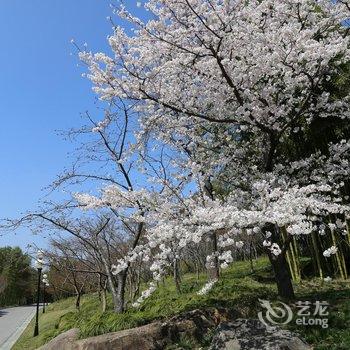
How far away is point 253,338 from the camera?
5980mm

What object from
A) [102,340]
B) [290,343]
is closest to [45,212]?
[102,340]

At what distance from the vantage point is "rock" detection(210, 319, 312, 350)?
5734mm

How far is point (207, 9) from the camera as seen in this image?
261 inches

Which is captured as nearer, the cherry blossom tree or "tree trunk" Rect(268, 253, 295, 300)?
the cherry blossom tree

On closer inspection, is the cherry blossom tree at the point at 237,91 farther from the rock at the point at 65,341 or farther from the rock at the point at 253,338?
the rock at the point at 65,341

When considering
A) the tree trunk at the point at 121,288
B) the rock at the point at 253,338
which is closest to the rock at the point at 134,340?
the rock at the point at 253,338

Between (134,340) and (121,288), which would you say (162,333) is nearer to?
(134,340)

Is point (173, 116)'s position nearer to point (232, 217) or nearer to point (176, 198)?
point (176, 198)

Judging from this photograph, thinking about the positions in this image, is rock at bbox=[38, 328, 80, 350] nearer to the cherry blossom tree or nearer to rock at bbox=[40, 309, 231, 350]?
rock at bbox=[40, 309, 231, 350]

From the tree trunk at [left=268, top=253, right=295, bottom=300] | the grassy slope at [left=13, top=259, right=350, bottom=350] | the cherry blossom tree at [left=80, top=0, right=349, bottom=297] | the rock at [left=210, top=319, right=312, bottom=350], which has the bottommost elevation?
the rock at [left=210, top=319, right=312, bottom=350]

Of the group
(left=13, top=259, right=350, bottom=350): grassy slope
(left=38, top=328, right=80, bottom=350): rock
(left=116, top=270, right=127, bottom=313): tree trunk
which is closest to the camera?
(left=13, top=259, right=350, bottom=350): grassy slope

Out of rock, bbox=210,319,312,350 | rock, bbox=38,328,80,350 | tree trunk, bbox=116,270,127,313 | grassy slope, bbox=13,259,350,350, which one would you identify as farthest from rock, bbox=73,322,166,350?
tree trunk, bbox=116,270,127,313

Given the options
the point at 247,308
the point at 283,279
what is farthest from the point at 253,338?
the point at 283,279

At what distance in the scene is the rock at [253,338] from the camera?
226 inches
